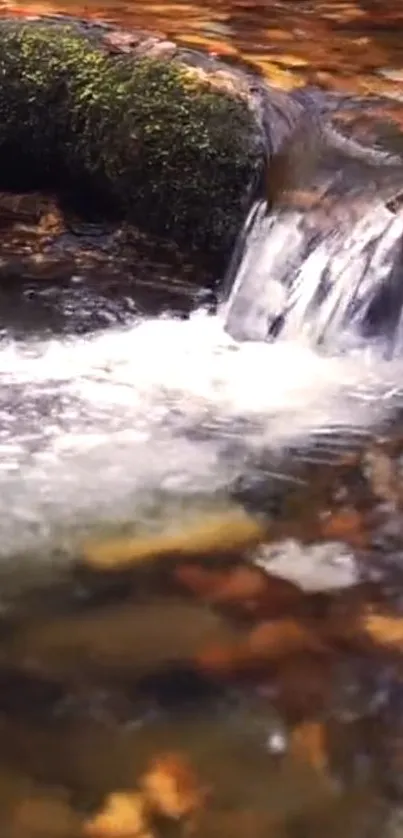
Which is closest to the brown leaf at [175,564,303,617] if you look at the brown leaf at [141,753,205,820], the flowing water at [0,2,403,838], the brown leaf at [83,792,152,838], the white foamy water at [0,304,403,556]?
the flowing water at [0,2,403,838]

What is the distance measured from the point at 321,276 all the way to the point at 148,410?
831 mm

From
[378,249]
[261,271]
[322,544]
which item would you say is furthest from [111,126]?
[322,544]

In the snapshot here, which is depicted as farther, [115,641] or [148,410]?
[148,410]

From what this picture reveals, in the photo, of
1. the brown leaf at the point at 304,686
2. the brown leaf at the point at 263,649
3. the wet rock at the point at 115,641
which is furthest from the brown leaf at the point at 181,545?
the brown leaf at the point at 304,686

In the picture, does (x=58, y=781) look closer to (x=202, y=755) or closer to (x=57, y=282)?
(x=202, y=755)

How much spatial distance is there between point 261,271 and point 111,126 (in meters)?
1.00

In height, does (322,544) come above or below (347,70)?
below

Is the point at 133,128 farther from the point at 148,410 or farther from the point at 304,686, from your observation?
the point at 304,686

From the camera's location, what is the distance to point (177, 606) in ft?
9.49

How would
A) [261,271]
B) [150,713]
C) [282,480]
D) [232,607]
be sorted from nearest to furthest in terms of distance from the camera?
[150,713] → [232,607] → [282,480] → [261,271]

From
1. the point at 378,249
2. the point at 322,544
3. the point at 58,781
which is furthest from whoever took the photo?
the point at 378,249

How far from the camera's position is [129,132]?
5105 mm

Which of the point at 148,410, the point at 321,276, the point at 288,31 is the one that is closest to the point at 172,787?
the point at 148,410

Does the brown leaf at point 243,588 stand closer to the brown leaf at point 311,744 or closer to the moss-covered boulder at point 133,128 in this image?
the brown leaf at point 311,744
